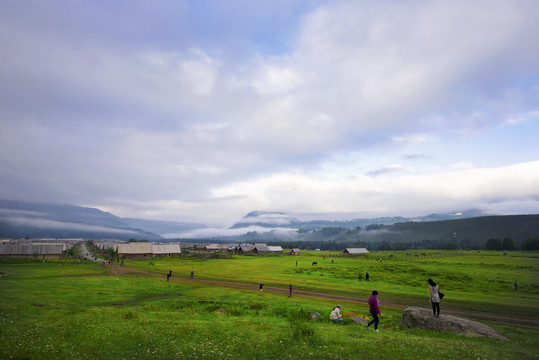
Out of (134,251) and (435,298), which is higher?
(435,298)

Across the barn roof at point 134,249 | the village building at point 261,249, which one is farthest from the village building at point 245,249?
the barn roof at point 134,249

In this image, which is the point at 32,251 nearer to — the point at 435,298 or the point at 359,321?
the point at 359,321

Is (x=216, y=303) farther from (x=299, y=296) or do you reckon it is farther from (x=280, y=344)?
(x=280, y=344)

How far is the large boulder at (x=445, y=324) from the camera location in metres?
20.4

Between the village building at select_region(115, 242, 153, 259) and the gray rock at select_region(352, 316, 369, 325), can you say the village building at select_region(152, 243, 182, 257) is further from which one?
the gray rock at select_region(352, 316, 369, 325)

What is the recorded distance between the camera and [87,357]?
12.6 metres

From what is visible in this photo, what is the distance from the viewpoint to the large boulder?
803 inches

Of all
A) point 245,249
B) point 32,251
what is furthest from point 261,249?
point 32,251

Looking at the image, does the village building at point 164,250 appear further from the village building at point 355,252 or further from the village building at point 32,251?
the village building at point 355,252

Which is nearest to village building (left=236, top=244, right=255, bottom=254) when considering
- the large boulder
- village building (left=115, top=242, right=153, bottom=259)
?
village building (left=115, top=242, right=153, bottom=259)

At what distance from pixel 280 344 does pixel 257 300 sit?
21.8 metres

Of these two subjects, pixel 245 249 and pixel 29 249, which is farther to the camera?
pixel 245 249

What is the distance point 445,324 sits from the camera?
21.5m

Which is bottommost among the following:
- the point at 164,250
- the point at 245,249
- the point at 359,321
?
the point at 245,249
